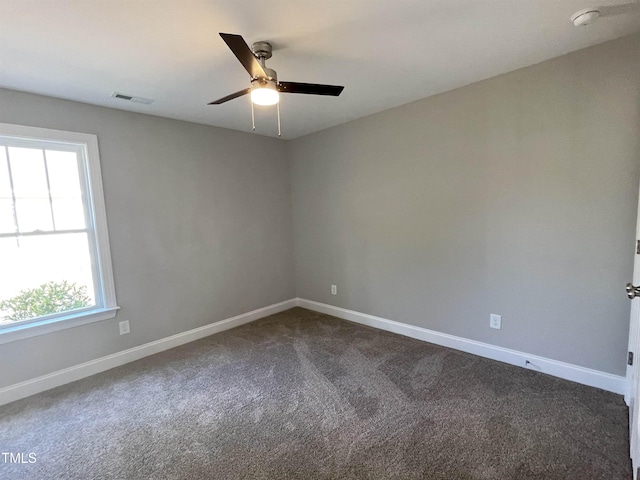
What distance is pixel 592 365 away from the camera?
2279 mm

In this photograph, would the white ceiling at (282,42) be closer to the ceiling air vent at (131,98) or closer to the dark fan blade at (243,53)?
the ceiling air vent at (131,98)

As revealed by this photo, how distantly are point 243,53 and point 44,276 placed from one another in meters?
2.53

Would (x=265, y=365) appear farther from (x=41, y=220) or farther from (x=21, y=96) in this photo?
(x=21, y=96)

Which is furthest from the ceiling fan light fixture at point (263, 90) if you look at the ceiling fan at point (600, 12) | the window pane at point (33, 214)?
the window pane at point (33, 214)

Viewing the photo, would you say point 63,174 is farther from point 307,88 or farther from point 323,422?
point 323,422

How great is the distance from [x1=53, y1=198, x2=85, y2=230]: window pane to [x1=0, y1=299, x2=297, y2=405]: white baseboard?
1.22m

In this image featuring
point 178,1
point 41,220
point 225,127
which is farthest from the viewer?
point 225,127

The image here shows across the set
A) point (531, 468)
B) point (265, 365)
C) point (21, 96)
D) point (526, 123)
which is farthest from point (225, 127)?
point (531, 468)

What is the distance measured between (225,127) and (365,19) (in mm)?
2373

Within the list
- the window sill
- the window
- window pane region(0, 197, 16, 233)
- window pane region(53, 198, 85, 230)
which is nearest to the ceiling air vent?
the window

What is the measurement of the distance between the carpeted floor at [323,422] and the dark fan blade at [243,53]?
2.14 meters

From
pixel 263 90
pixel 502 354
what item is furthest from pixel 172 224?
pixel 502 354

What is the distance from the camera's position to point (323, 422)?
2035mm

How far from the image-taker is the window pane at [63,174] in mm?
2654
